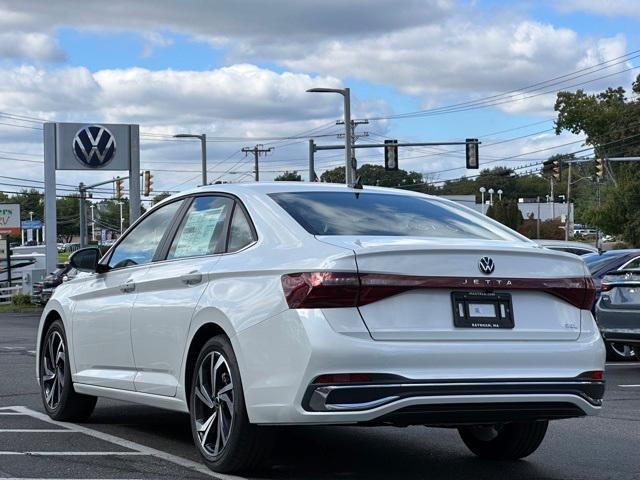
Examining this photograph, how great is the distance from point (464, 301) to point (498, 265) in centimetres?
28

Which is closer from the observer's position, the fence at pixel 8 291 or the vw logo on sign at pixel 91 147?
the vw logo on sign at pixel 91 147

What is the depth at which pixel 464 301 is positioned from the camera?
19.4 ft

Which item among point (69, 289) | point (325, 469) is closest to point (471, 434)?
point (325, 469)

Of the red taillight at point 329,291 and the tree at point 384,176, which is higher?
the tree at point 384,176

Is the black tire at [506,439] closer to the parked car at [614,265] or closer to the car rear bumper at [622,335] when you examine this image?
the car rear bumper at [622,335]

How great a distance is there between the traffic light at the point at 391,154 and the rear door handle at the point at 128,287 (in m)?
36.6

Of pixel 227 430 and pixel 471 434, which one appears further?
pixel 471 434

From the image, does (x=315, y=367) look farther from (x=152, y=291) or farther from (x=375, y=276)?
(x=152, y=291)

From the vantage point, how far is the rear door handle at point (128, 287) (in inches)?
296

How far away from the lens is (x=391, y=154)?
145 feet

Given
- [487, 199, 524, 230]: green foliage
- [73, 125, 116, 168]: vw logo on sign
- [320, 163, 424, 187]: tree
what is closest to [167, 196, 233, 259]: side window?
[73, 125, 116, 168]: vw logo on sign

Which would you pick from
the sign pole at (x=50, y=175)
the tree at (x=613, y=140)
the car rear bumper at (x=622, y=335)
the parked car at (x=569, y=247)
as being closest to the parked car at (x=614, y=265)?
the parked car at (x=569, y=247)

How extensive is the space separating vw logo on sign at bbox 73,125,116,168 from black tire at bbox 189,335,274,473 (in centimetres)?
3392

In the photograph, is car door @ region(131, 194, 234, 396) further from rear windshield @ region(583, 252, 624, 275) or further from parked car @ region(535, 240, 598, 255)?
parked car @ region(535, 240, 598, 255)
